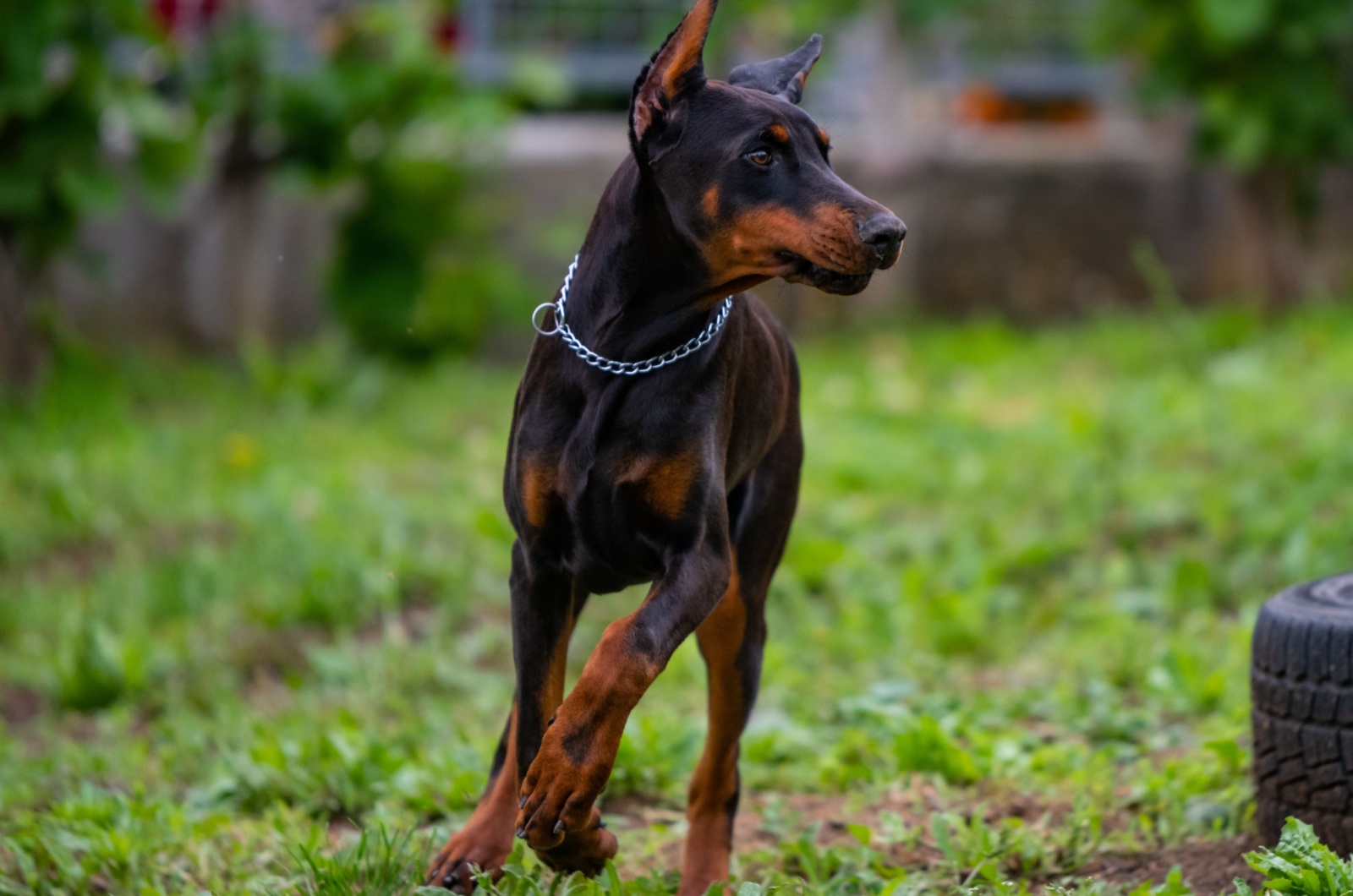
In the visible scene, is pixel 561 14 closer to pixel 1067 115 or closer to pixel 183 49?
pixel 183 49

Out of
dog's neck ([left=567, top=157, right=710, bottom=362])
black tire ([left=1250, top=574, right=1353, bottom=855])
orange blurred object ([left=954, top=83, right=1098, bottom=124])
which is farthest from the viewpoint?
orange blurred object ([left=954, top=83, right=1098, bottom=124])

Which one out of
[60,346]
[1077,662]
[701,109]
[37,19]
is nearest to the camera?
[701,109]

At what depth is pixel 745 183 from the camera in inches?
109

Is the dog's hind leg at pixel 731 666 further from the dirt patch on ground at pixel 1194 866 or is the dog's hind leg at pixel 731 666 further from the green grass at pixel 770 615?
the dirt patch on ground at pixel 1194 866

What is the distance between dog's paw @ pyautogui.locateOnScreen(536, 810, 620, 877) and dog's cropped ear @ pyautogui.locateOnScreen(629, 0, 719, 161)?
1.24m

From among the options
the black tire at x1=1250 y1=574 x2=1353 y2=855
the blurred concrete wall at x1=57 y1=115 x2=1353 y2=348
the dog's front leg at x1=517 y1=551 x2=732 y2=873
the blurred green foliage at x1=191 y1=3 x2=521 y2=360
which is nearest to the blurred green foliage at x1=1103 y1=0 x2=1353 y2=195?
the blurred concrete wall at x1=57 y1=115 x2=1353 y2=348

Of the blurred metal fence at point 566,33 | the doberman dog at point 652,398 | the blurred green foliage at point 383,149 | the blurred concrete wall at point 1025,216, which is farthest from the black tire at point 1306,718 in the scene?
the blurred metal fence at point 566,33

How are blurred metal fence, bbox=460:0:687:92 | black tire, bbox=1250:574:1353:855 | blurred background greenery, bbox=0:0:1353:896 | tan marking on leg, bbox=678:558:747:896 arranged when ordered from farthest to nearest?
blurred metal fence, bbox=460:0:687:92 → blurred background greenery, bbox=0:0:1353:896 → tan marking on leg, bbox=678:558:747:896 → black tire, bbox=1250:574:1353:855

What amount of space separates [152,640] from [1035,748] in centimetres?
306

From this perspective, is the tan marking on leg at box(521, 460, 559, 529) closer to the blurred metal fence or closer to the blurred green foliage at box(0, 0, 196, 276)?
the blurred green foliage at box(0, 0, 196, 276)

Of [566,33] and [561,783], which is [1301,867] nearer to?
[561,783]

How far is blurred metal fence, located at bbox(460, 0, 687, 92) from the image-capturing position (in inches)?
395

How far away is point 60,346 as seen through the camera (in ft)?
26.7

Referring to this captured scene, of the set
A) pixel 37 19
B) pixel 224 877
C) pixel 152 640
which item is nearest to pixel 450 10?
pixel 37 19
